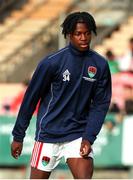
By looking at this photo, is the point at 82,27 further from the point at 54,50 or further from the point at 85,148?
the point at 54,50

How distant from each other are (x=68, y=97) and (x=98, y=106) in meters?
0.26

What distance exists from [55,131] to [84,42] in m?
0.70

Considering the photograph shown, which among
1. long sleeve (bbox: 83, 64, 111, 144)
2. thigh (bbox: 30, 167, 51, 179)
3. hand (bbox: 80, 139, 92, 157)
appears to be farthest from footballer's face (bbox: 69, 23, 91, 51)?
thigh (bbox: 30, 167, 51, 179)

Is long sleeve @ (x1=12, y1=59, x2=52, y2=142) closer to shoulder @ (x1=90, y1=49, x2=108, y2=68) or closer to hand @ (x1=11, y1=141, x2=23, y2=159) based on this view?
hand @ (x1=11, y1=141, x2=23, y2=159)

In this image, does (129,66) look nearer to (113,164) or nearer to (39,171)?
(113,164)

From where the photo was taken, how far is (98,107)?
6.28 m

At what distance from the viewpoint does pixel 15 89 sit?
16.4 m

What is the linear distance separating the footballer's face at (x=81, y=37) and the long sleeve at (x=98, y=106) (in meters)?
0.27

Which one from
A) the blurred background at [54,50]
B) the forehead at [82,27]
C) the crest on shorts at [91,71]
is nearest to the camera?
the forehead at [82,27]

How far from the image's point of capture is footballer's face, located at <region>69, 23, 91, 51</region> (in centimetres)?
608

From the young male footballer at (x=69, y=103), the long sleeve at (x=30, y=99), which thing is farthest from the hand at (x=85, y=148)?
the long sleeve at (x=30, y=99)

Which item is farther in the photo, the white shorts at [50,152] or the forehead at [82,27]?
the white shorts at [50,152]

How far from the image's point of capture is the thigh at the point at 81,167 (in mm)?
6121

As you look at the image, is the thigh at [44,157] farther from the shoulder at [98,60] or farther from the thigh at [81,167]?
the shoulder at [98,60]
